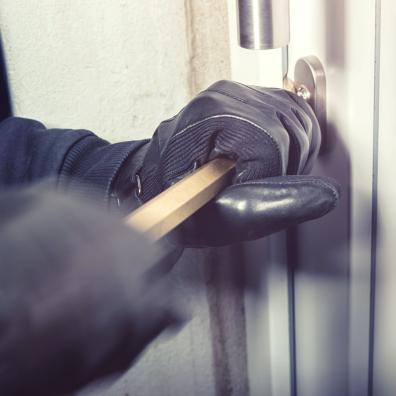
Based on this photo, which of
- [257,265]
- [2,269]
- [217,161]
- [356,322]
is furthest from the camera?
[257,265]

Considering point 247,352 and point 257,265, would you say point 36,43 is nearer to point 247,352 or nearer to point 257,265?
point 257,265

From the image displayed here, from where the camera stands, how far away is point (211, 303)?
788 mm

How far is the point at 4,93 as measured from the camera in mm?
683

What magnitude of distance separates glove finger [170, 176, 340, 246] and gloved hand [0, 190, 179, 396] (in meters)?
0.15

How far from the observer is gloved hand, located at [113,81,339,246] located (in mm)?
431

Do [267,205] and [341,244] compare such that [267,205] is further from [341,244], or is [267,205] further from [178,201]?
[341,244]

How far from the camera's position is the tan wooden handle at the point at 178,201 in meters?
0.34

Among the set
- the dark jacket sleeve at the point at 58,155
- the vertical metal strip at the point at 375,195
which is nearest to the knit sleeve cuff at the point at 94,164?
the dark jacket sleeve at the point at 58,155

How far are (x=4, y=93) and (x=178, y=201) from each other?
1.27 feet

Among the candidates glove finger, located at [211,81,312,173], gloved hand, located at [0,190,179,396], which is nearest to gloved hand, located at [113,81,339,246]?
glove finger, located at [211,81,312,173]

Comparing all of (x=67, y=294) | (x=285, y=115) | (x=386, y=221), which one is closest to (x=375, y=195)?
(x=386, y=221)

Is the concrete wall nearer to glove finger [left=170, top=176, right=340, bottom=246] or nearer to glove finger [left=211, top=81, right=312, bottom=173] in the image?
glove finger [left=211, top=81, right=312, bottom=173]

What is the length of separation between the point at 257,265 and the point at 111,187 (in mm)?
269

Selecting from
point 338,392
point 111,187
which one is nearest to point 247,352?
point 338,392
